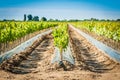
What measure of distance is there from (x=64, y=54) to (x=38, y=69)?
454 cm

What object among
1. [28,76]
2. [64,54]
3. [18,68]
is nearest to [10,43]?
[64,54]

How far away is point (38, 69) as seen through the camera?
59.7 ft

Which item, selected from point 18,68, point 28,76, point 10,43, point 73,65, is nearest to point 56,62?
point 73,65

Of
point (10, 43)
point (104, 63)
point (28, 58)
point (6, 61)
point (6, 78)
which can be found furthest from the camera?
point (10, 43)

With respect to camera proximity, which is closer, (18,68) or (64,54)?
(18,68)

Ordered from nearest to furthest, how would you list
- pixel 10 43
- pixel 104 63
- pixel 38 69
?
pixel 38 69
pixel 104 63
pixel 10 43

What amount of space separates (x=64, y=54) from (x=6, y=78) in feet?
26.7

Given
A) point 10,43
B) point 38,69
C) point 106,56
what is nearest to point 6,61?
point 38,69

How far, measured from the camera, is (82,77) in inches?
612

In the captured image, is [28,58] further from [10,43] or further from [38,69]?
[10,43]

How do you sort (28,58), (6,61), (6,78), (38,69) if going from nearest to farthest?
(6,78) → (38,69) → (6,61) → (28,58)

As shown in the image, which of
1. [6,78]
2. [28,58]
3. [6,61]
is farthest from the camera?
[28,58]

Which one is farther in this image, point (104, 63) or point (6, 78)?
point (104, 63)

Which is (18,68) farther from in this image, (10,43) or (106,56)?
(10,43)
